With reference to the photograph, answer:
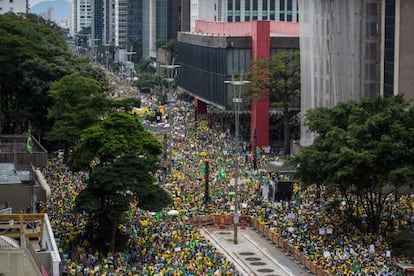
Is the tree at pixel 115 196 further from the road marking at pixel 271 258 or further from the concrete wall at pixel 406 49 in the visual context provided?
the concrete wall at pixel 406 49

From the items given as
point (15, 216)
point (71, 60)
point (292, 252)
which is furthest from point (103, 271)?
point (71, 60)

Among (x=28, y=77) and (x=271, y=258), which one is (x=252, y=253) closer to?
(x=271, y=258)

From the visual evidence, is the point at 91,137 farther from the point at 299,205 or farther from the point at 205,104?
the point at 205,104

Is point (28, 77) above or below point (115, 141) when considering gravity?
above

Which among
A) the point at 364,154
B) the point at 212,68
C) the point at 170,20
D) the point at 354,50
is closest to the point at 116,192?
the point at 364,154

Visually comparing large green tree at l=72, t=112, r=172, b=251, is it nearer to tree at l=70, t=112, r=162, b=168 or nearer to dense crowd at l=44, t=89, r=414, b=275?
tree at l=70, t=112, r=162, b=168

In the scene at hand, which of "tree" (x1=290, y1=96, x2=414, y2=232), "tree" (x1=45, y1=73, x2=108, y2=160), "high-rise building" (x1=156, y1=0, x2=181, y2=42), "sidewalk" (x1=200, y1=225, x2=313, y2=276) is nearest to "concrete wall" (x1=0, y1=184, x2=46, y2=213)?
"sidewalk" (x1=200, y1=225, x2=313, y2=276)
